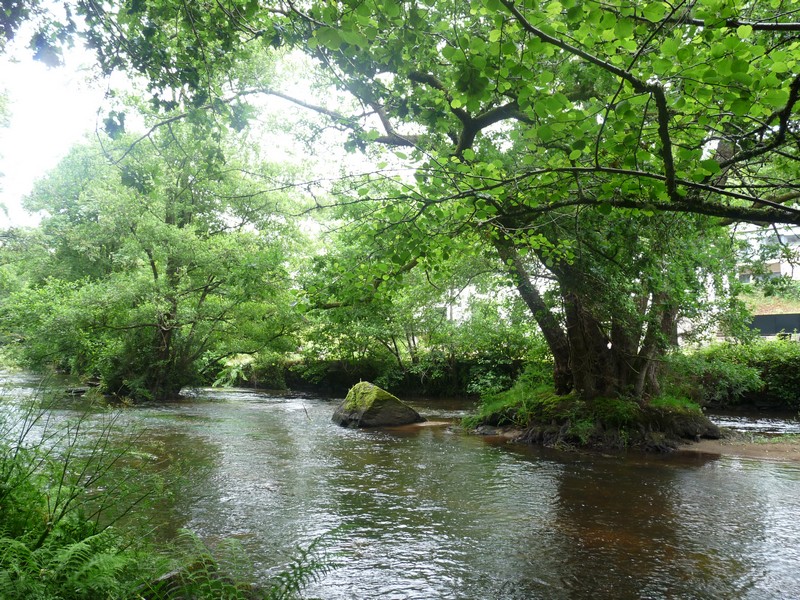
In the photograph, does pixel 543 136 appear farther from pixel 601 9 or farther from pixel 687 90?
pixel 687 90

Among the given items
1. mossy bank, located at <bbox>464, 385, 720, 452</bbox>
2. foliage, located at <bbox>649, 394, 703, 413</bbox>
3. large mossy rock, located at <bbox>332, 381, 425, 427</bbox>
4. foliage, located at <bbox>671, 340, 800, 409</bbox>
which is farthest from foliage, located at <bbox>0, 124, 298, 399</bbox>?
foliage, located at <bbox>671, 340, 800, 409</bbox>

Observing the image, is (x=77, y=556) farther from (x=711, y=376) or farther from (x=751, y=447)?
(x=711, y=376)

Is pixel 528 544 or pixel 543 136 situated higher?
pixel 543 136

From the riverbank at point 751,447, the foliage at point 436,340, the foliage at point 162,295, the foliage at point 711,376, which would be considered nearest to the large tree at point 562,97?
the foliage at point 711,376

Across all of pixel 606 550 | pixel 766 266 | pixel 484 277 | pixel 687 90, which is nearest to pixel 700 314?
pixel 766 266

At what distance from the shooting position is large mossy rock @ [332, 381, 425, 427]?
53.1 ft

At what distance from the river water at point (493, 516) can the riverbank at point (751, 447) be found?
2.90 feet

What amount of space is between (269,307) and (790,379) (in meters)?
20.0

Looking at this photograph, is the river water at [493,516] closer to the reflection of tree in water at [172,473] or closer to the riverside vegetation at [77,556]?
the reflection of tree in water at [172,473]

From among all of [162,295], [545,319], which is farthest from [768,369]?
[162,295]

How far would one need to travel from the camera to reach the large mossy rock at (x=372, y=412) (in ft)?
53.1

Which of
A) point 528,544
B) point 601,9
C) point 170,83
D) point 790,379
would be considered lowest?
point 528,544

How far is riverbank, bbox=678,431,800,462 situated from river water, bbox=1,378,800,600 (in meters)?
0.88

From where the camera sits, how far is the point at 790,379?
19609mm
